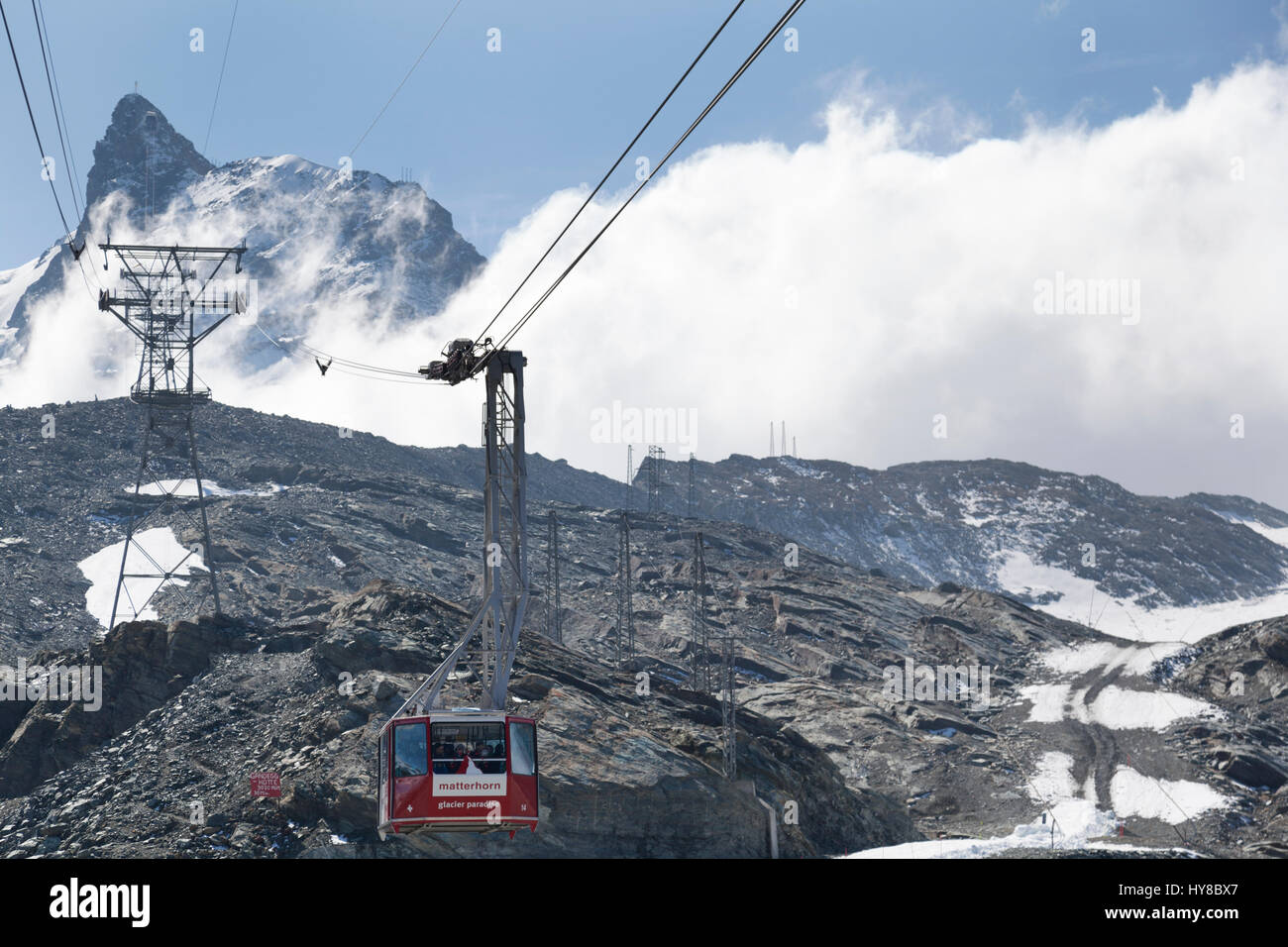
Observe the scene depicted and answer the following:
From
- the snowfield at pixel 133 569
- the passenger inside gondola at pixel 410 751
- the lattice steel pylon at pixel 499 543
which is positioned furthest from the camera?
the snowfield at pixel 133 569

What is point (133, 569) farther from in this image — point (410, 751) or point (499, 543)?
point (410, 751)

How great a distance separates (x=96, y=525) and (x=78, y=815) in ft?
282

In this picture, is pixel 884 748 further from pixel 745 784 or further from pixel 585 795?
pixel 585 795

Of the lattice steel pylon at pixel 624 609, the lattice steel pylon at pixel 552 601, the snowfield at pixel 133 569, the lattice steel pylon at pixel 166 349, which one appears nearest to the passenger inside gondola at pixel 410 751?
the lattice steel pylon at pixel 166 349

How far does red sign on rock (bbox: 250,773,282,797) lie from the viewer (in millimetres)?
53031

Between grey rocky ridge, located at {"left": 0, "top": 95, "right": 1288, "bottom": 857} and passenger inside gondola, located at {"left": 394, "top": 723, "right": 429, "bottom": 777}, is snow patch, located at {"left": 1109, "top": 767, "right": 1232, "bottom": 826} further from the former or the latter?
passenger inside gondola, located at {"left": 394, "top": 723, "right": 429, "bottom": 777}

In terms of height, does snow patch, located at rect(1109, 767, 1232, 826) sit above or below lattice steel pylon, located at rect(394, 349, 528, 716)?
below

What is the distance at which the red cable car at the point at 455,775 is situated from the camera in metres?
32.1

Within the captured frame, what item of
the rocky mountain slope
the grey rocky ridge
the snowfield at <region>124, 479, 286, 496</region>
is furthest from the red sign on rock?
the snowfield at <region>124, 479, 286, 496</region>

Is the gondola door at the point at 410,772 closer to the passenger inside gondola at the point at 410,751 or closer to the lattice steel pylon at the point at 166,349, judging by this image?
the passenger inside gondola at the point at 410,751

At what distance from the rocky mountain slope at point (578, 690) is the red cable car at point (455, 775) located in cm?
1845

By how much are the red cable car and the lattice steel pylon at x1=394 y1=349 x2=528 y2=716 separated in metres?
6.56

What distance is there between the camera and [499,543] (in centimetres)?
4000
